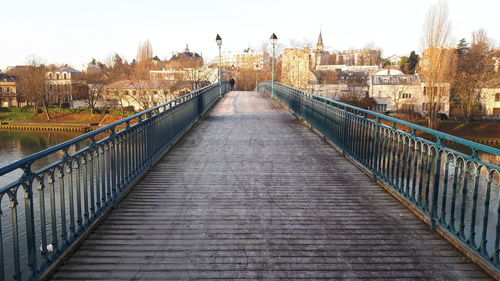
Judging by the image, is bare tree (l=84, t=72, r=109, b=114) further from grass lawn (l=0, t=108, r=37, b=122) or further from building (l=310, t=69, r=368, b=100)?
building (l=310, t=69, r=368, b=100)

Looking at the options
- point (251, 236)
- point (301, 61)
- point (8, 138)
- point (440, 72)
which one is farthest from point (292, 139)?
point (8, 138)

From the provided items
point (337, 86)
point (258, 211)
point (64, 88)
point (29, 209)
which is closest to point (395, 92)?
point (337, 86)

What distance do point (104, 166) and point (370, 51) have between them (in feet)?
463

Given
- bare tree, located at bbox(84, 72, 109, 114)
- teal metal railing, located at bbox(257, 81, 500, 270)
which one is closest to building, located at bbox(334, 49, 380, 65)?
bare tree, located at bbox(84, 72, 109, 114)

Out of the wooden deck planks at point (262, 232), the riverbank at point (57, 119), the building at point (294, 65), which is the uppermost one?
the building at point (294, 65)

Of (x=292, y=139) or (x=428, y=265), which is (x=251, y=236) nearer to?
(x=428, y=265)

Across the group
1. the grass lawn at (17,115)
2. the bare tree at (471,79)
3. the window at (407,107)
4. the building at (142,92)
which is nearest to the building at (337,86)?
the window at (407,107)

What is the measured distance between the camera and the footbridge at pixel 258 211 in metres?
3.69

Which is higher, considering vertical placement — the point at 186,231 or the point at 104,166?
the point at 104,166

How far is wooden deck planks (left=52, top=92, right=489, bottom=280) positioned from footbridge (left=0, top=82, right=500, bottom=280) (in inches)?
0.7

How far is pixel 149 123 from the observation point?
24.7 ft

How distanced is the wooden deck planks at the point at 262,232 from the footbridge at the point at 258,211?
18 millimetres

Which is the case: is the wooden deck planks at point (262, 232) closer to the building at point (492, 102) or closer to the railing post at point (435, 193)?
the railing post at point (435, 193)

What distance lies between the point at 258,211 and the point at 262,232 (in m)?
0.69
